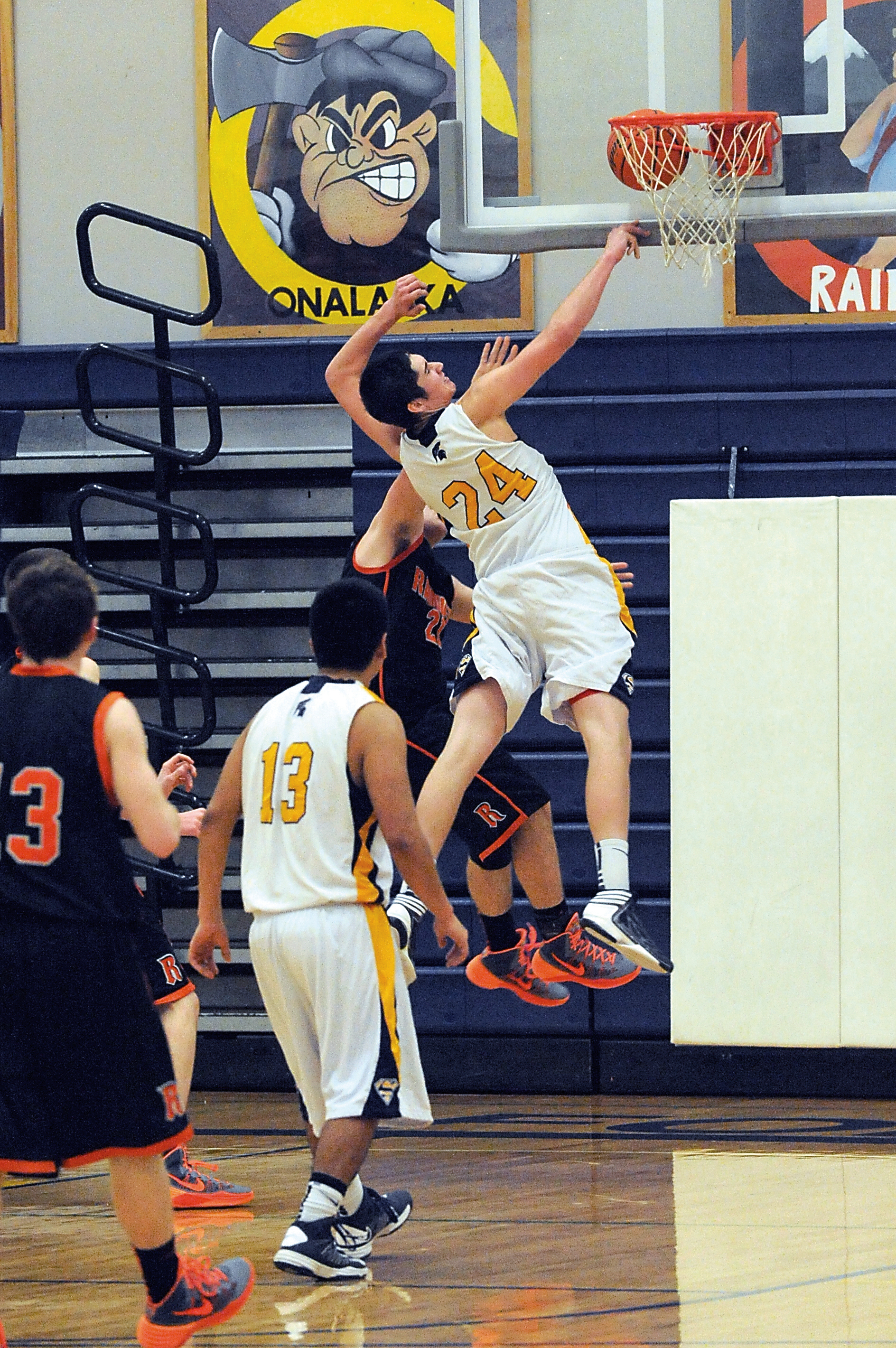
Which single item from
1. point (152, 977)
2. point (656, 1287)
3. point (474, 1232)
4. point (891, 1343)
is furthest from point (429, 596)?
point (891, 1343)

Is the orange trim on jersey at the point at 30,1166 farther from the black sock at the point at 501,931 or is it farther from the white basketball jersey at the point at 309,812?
the black sock at the point at 501,931

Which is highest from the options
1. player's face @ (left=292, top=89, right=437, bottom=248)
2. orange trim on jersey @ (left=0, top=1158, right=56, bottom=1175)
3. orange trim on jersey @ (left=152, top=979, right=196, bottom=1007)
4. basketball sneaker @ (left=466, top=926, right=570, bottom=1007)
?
player's face @ (left=292, top=89, right=437, bottom=248)

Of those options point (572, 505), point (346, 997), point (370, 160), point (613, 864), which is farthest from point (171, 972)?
point (370, 160)

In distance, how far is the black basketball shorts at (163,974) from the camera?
481cm

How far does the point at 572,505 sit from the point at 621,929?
2.75 m

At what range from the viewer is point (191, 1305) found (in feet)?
11.1

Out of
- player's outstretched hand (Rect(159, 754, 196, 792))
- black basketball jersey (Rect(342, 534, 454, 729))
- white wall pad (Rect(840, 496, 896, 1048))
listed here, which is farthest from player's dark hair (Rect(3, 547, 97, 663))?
Answer: white wall pad (Rect(840, 496, 896, 1048))

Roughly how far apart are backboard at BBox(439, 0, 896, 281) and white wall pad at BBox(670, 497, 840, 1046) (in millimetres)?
1394

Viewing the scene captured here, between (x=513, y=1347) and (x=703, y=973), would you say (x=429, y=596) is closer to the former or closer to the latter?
(x=703, y=973)

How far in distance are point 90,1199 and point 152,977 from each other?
97 cm

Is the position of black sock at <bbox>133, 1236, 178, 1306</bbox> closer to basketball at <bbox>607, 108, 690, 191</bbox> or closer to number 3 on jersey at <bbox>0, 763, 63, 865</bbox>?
number 3 on jersey at <bbox>0, 763, 63, 865</bbox>

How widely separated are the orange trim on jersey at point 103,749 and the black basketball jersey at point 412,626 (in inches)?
94.0

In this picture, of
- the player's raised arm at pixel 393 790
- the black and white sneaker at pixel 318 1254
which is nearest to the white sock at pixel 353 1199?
the black and white sneaker at pixel 318 1254

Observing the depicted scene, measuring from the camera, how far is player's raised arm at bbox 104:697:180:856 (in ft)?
10.5
